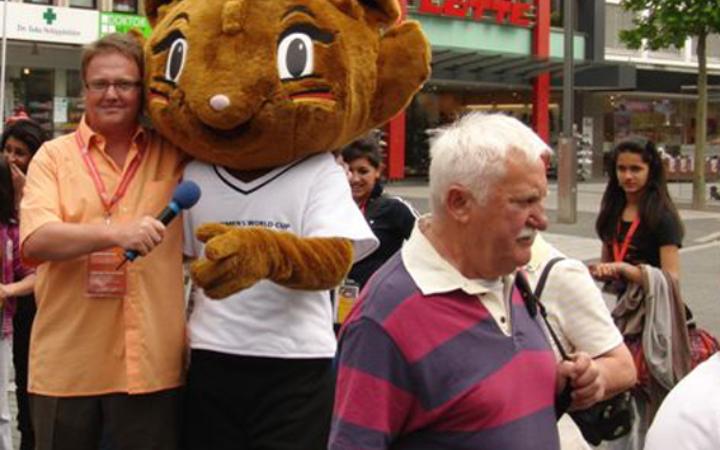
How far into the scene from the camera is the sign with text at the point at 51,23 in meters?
23.4

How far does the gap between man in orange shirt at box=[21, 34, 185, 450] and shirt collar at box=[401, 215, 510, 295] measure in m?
1.22

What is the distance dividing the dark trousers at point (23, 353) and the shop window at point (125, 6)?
837 inches

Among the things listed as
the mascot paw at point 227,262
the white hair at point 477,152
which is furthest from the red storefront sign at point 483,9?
the white hair at point 477,152

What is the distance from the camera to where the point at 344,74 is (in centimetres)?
358

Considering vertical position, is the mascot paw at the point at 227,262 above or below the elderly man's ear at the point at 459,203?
below

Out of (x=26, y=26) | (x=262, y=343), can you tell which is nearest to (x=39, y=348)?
Answer: (x=262, y=343)

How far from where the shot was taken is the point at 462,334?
2.36m

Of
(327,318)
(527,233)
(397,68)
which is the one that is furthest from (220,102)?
(527,233)

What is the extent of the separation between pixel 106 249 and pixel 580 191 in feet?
96.6

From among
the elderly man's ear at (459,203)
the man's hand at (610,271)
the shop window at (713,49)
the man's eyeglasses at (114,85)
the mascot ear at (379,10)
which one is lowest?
the man's hand at (610,271)

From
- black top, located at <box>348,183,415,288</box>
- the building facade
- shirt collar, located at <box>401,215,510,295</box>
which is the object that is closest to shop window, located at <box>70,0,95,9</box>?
the building facade

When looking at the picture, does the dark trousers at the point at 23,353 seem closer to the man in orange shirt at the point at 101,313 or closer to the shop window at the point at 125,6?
the man in orange shirt at the point at 101,313

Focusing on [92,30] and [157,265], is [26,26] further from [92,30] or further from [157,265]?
[157,265]

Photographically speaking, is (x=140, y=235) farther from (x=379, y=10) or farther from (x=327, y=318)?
(x=379, y=10)
